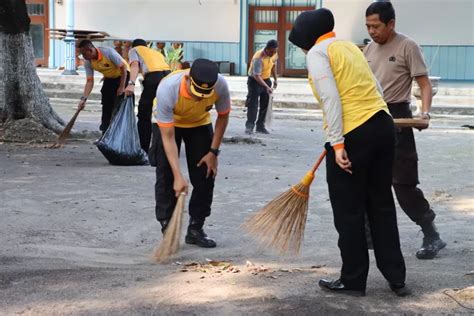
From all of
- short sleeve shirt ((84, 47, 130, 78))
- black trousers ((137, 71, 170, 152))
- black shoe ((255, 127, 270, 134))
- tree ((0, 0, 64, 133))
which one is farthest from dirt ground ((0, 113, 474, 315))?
black shoe ((255, 127, 270, 134))

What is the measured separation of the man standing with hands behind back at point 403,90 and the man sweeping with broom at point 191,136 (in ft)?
3.50

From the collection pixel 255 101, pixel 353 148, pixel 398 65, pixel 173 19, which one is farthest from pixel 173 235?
pixel 173 19

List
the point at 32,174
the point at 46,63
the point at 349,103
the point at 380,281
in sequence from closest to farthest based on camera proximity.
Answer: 1. the point at 349,103
2. the point at 380,281
3. the point at 32,174
4. the point at 46,63

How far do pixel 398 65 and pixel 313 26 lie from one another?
1.20 m

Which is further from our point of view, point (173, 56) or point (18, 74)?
Answer: point (173, 56)

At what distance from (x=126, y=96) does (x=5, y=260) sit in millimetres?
4765

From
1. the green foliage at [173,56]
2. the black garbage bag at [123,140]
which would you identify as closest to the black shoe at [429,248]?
the black garbage bag at [123,140]

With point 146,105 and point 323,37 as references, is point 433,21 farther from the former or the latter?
point 323,37

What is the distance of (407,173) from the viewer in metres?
5.57

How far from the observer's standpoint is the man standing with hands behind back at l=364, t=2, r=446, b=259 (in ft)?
18.1

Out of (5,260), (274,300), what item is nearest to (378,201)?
(274,300)

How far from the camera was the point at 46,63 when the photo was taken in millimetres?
28281

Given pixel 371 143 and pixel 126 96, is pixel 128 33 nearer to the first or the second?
pixel 126 96

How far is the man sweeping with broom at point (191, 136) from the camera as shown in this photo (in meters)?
5.45
